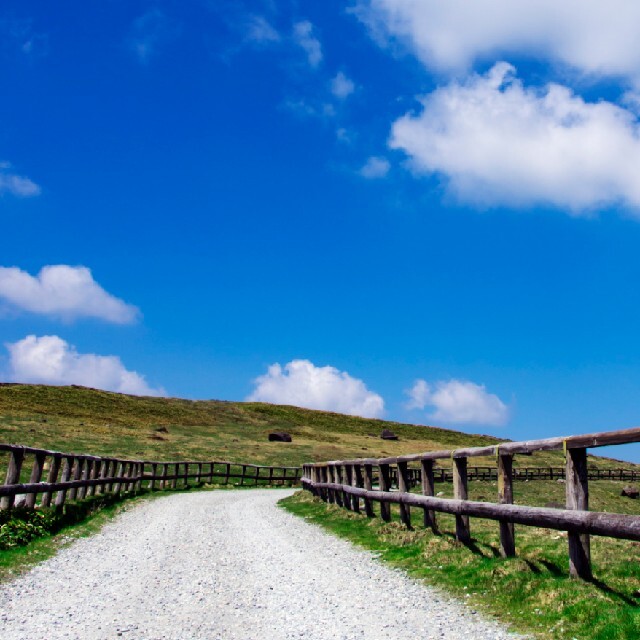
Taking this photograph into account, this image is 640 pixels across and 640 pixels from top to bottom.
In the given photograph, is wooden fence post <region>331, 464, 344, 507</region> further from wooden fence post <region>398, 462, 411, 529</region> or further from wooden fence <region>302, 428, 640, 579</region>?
wooden fence post <region>398, 462, 411, 529</region>

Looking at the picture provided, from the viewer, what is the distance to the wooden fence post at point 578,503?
25.9 ft

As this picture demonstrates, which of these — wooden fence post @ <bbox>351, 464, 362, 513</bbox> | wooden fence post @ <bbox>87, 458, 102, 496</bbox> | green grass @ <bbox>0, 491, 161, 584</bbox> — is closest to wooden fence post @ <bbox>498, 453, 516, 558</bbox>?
green grass @ <bbox>0, 491, 161, 584</bbox>

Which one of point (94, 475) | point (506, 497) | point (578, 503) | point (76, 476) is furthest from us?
point (94, 475)

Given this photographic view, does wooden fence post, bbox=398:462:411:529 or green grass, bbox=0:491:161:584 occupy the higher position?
wooden fence post, bbox=398:462:411:529

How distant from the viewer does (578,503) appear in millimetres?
7871

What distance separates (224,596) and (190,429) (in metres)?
83.0

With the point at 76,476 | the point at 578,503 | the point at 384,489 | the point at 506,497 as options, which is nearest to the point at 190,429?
the point at 76,476

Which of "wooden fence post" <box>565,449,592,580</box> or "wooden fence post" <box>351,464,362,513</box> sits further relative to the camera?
"wooden fence post" <box>351,464,362,513</box>

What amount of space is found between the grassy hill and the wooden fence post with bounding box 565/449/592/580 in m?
44.6

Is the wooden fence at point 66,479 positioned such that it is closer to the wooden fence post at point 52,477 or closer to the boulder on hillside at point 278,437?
the wooden fence post at point 52,477

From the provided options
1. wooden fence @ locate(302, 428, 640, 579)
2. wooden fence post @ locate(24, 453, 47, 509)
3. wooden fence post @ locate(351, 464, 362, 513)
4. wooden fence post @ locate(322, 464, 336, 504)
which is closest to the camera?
wooden fence @ locate(302, 428, 640, 579)

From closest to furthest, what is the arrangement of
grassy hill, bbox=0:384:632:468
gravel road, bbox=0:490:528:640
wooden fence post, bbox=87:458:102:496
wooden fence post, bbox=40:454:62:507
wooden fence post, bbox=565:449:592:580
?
1. gravel road, bbox=0:490:528:640
2. wooden fence post, bbox=565:449:592:580
3. wooden fence post, bbox=40:454:62:507
4. wooden fence post, bbox=87:458:102:496
5. grassy hill, bbox=0:384:632:468

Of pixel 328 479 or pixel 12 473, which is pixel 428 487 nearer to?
pixel 12 473

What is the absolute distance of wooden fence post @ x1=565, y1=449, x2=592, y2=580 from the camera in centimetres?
789
